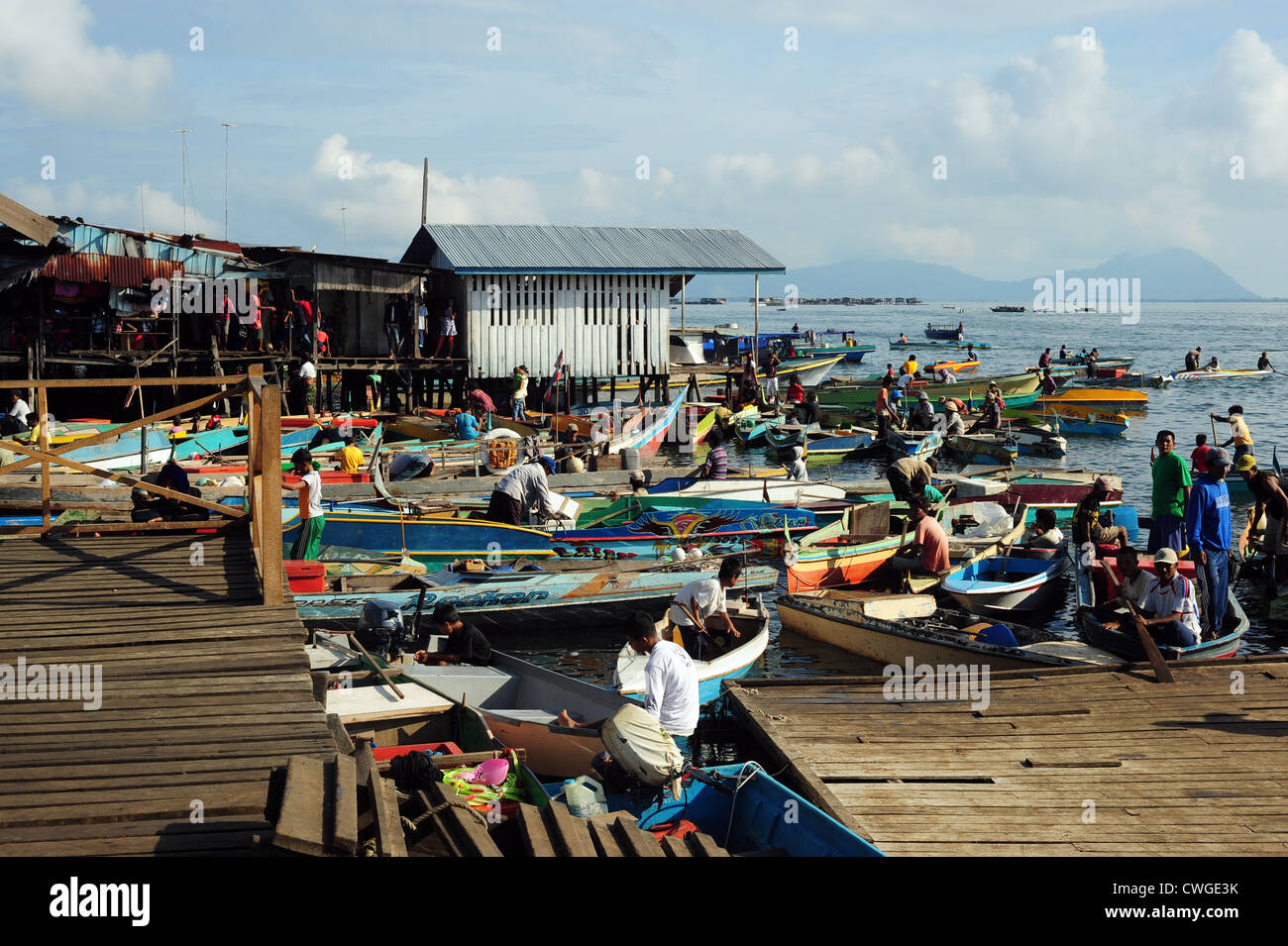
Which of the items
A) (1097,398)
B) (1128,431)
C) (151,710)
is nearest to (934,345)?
(1097,398)

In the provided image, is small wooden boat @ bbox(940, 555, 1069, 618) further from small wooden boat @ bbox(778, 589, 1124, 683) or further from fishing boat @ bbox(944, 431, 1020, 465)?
fishing boat @ bbox(944, 431, 1020, 465)

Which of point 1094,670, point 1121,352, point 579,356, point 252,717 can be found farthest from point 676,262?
point 1121,352

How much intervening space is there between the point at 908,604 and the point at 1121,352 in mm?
92384

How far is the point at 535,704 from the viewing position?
11.7 m

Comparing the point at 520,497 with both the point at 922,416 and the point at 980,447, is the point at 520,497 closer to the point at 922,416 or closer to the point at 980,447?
the point at 980,447

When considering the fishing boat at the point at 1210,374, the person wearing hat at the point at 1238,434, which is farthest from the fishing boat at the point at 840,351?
the person wearing hat at the point at 1238,434

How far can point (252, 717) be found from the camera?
682 cm

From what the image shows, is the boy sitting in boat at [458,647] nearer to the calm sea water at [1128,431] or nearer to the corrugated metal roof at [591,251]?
the calm sea water at [1128,431]

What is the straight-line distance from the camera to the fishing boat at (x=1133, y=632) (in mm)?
12344

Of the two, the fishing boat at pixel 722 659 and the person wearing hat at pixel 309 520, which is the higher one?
the person wearing hat at pixel 309 520

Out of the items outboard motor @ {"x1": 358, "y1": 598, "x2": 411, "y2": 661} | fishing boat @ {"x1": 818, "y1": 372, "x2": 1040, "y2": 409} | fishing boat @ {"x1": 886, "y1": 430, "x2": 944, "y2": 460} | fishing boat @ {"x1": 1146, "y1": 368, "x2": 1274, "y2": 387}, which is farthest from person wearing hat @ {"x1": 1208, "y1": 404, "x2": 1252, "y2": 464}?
fishing boat @ {"x1": 1146, "y1": 368, "x2": 1274, "y2": 387}

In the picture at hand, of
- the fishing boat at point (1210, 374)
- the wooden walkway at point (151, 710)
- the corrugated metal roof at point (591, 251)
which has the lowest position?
the wooden walkway at point (151, 710)

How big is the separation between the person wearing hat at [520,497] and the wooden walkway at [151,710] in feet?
24.8
